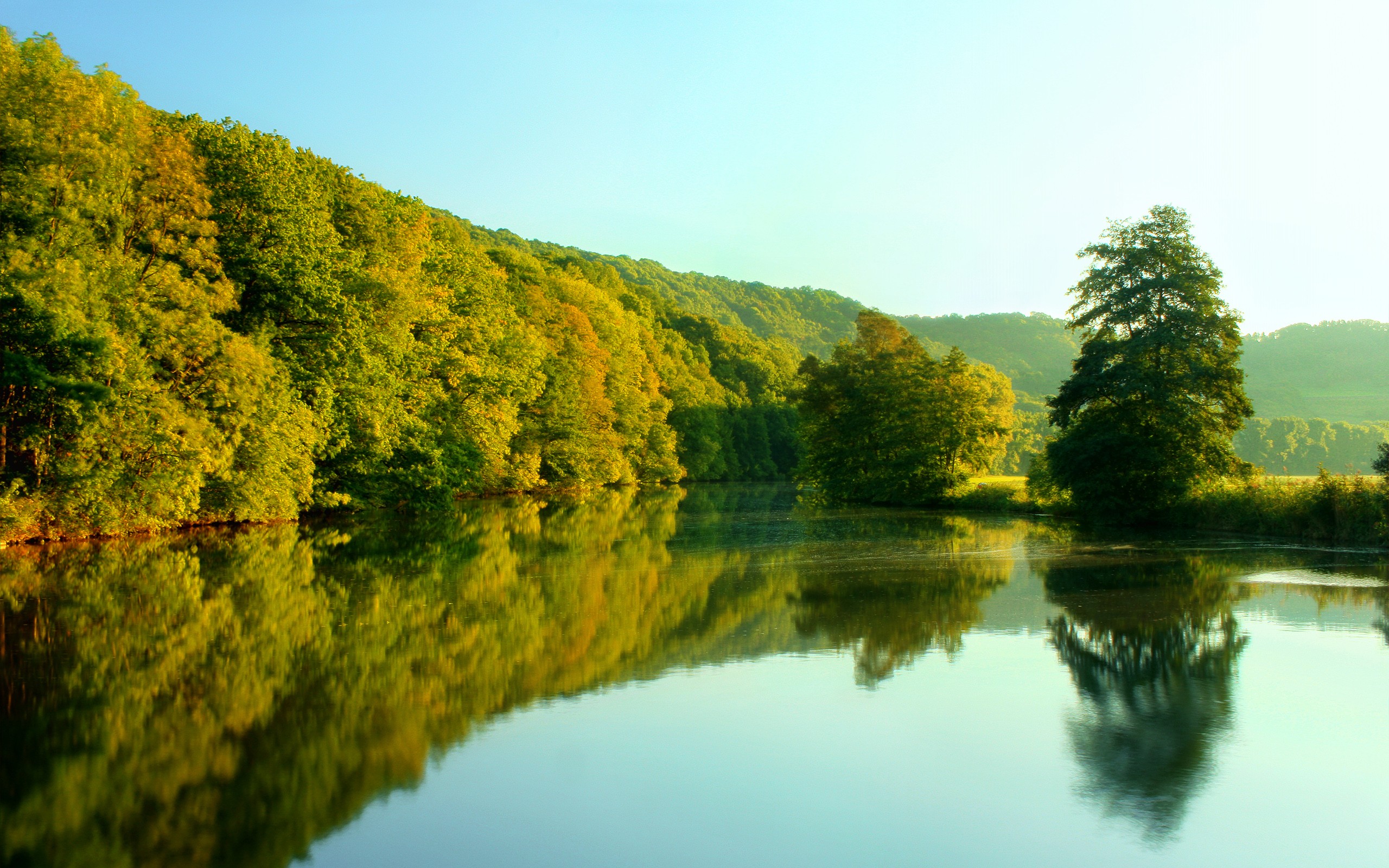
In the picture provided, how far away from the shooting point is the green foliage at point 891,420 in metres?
47.2

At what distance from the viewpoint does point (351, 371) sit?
2972 centimetres

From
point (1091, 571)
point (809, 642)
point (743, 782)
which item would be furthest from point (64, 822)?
point (1091, 571)

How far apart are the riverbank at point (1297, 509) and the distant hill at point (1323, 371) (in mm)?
86106

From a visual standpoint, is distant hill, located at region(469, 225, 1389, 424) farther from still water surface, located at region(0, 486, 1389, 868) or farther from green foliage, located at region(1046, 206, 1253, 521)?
still water surface, located at region(0, 486, 1389, 868)

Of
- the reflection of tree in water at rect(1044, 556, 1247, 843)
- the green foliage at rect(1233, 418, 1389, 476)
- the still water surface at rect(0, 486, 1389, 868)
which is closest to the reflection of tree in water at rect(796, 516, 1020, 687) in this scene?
the still water surface at rect(0, 486, 1389, 868)

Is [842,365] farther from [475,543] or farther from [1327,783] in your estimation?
[1327,783]

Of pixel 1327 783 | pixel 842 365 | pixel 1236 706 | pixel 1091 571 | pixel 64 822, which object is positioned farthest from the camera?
pixel 842 365

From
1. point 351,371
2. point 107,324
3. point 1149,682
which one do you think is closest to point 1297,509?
point 1149,682

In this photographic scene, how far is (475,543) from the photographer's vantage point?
2438 centimetres

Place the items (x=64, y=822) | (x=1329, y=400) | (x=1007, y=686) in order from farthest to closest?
(x=1329, y=400)
(x=1007, y=686)
(x=64, y=822)

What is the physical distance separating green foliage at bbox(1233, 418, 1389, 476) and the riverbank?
61.4 m

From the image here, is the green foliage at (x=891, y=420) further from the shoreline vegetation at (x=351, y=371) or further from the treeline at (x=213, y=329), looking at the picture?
the treeline at (x=213, y=329)

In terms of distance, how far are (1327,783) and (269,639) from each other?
11.0 m

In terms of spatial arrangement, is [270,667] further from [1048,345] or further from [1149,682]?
[1048,345]
